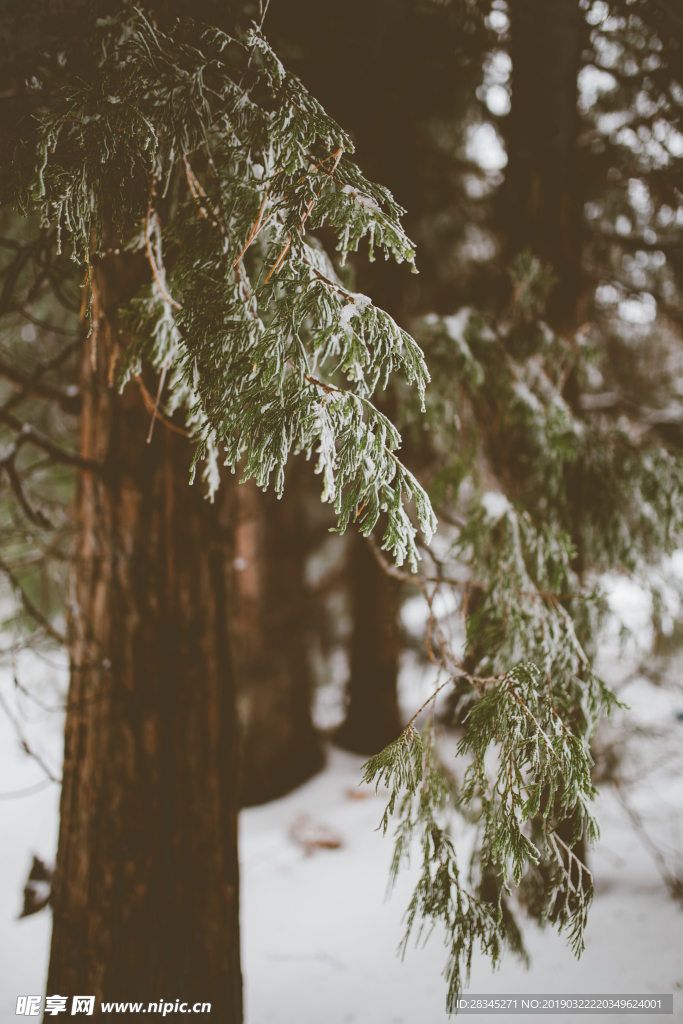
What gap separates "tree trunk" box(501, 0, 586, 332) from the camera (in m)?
3.04

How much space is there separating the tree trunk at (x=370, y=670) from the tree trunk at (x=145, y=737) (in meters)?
4.00

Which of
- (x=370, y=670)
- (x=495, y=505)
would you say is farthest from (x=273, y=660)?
(x=495, y=505)

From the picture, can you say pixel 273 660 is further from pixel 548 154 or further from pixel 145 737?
pixel 548 154

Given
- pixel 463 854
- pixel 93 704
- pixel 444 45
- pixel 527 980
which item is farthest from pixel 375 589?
pixel 444 45

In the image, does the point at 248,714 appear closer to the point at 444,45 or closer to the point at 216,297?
the point at 216,297

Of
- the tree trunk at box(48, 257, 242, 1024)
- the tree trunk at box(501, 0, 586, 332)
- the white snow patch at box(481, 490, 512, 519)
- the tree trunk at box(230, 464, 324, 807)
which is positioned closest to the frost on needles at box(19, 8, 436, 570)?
the tree trunk at box(48, 257, 242, 1024)

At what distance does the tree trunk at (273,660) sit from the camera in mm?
5879

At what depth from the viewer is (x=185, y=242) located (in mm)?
1660

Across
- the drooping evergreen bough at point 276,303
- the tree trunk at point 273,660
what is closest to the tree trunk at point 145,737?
the drooping evergreen bough at point 276,303

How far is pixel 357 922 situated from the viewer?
3834 mm

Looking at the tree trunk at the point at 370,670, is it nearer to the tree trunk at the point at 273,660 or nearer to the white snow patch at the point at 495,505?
the tree trunk at the point at 273,660

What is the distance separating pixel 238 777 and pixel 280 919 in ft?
8.47

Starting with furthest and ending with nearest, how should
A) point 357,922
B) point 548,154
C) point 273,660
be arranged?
point 273,660 < point 357,922 < point 548,154

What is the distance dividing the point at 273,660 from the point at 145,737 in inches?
157
